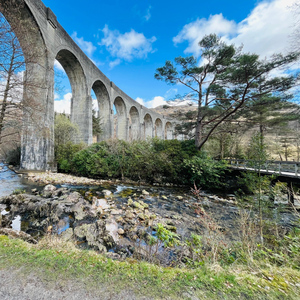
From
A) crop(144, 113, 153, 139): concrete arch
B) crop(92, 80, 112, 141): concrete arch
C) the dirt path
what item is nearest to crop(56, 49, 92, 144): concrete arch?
crop(92, 80, 112, 141): concrete arch

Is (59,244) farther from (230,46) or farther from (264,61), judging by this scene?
(230,46)

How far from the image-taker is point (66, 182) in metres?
7.50

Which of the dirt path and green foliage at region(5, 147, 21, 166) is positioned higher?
green foliage at region(5, 147, 21, 166)

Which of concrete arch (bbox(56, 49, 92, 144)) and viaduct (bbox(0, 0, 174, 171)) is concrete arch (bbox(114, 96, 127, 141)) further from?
concrete arch (bbox(56, 49, 92, 144))

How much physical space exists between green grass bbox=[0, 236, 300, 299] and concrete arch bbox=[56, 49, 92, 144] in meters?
13.2

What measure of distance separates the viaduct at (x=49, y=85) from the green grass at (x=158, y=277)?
3451 millimetres

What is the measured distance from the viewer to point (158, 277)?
1376mm

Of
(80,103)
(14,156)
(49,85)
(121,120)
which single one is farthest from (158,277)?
(121,120)

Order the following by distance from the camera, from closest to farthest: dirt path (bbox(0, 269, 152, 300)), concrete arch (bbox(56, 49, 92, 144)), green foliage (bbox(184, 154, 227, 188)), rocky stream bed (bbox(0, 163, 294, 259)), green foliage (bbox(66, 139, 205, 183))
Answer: dirt path (bbox(0, 269, 152, 300)) < rocky stream bed (bbox(0, 163, 294, 259)) < green foliage (bbox(184, 154, 227, 188)) < green foliage (bbox(66, 139, 205, 183)) < concrete arch (bbox(56, 49, 92, 144))

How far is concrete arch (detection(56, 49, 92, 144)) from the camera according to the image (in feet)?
44.4

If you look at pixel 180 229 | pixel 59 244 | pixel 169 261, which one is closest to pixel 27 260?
pixel 59 244

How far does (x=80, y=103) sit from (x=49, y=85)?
16.0 ft

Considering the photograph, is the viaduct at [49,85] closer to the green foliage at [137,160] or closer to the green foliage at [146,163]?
the green foliage at [146,163]

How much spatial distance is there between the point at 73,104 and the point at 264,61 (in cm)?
1497
